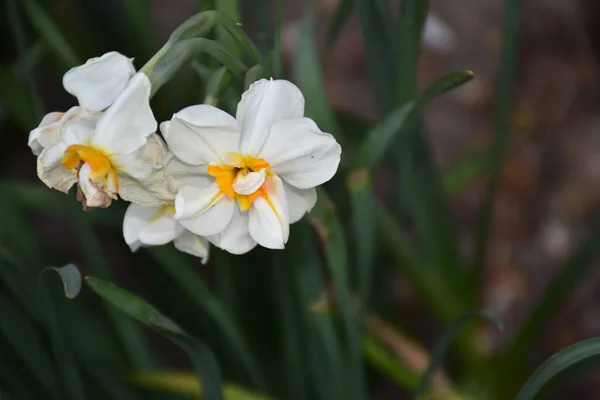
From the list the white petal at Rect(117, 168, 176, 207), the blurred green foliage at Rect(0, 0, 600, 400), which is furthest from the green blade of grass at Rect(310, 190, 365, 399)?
the white petal at Rect(117, 168, 176, 207)

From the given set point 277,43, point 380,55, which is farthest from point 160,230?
point 380,55

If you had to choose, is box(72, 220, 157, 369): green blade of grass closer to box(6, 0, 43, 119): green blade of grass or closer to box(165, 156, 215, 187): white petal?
box(6, 0, 43, 119): green blade of grass

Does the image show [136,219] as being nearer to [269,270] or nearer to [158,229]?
[158,229]

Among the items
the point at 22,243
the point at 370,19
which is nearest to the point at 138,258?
the point at 22,243

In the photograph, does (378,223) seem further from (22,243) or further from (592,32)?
(592,32)

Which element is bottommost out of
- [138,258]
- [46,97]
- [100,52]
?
[138,258]

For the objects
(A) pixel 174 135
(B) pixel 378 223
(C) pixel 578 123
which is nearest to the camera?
(A) pixel 174 135
